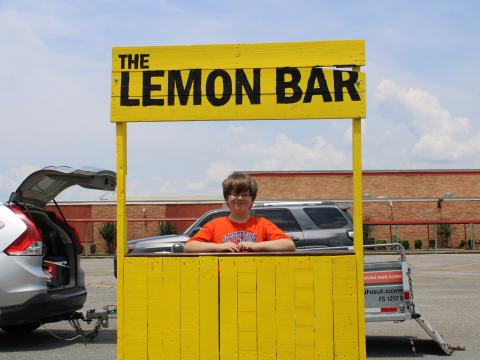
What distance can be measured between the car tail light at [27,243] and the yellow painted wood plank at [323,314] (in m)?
4.05

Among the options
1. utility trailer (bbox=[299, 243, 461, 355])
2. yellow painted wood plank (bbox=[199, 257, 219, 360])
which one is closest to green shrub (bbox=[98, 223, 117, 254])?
utility trailer (bbox=[299, 243, 461, 355])

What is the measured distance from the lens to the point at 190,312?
490 cm

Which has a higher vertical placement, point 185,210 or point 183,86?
point 183,86

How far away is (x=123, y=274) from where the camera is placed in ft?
16.3

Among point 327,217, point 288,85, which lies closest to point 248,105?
point 288,85

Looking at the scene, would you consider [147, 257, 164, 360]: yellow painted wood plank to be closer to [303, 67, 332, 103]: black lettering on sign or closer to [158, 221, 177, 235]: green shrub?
[303, 67, 332, 103]: black lettering on sign

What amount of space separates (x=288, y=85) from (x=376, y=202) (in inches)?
1390

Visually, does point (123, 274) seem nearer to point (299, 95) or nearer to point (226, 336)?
point (226, 336)

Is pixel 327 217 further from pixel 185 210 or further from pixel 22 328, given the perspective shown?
pixel 185 210

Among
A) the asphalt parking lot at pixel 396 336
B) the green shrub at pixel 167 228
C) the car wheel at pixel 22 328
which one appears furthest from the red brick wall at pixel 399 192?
the car wheel at pixel 22 328

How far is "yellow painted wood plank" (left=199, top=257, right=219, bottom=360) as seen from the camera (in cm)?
488

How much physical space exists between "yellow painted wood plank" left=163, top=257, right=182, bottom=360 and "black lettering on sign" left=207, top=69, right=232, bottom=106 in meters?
1.13

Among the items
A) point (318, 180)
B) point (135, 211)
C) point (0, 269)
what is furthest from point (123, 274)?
point (318, 180)

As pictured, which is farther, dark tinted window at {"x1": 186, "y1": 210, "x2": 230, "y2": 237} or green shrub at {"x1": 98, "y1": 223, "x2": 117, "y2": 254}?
green shrub at {"x1": 98, "y1": 223, "x2": 117, "y2": 254}
